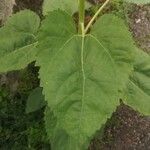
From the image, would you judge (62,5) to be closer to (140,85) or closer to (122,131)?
(140,85)

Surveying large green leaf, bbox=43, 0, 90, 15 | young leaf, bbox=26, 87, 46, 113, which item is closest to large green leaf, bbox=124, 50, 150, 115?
large green leaf, bbox=43, 0, 90, 15

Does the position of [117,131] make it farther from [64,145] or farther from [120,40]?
[120,40]

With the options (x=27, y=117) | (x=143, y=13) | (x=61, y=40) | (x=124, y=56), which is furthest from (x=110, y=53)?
(x=143, y=13)

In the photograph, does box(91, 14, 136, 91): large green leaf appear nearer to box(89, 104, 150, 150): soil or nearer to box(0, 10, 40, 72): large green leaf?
box(0, 10, 40, 72): large green leaf

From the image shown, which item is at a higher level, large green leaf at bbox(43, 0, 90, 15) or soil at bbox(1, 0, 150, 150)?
large green leaf at bbox(43, 0, 90, 15)

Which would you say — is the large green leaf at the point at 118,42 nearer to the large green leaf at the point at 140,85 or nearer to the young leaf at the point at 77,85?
the young leaf at the point at 77,85

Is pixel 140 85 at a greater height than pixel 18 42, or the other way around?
pixel 18 42

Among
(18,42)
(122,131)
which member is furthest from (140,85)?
(122,131)
